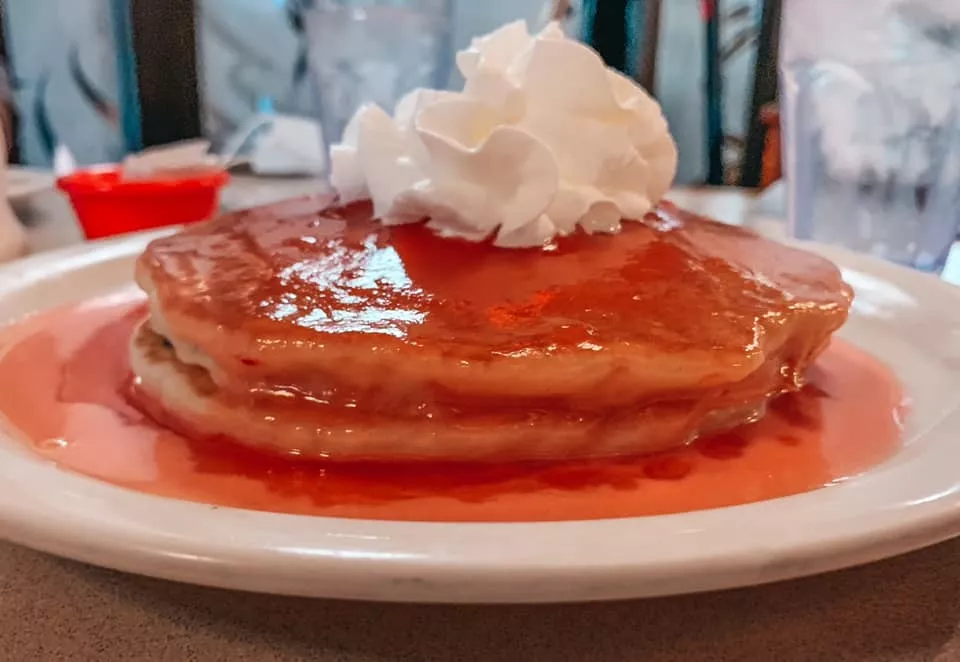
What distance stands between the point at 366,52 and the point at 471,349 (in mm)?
1464

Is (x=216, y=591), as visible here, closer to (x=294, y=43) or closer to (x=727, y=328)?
(x=727, y=328)

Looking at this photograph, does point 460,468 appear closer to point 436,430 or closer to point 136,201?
point 436,430

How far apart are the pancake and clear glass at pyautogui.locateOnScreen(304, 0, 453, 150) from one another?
1240 mm

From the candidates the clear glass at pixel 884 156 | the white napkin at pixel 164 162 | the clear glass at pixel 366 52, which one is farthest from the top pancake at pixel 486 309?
the clear glass at pixel 366 52

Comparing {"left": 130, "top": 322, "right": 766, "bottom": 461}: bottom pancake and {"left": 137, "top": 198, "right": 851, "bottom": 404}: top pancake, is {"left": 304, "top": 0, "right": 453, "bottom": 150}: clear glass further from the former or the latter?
{"left": 130, "top": 322, "right": 766, "bottom": 461}: bottom pancake

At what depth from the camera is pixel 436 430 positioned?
0.74 m

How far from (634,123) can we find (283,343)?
20.2 inches

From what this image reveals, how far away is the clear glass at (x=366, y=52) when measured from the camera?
79.7 inches

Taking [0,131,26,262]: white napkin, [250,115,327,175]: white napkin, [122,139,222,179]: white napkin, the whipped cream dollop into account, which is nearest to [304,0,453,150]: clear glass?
[122,139,222,179]: white napkin

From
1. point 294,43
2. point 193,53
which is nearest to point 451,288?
point 193,53

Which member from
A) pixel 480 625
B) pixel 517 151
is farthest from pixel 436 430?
pixel 517 151

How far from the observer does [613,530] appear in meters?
0.52

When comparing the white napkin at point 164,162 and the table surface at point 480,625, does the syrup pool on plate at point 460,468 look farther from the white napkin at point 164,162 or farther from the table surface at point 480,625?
the white napkin at point 164,162

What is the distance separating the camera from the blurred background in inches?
127
